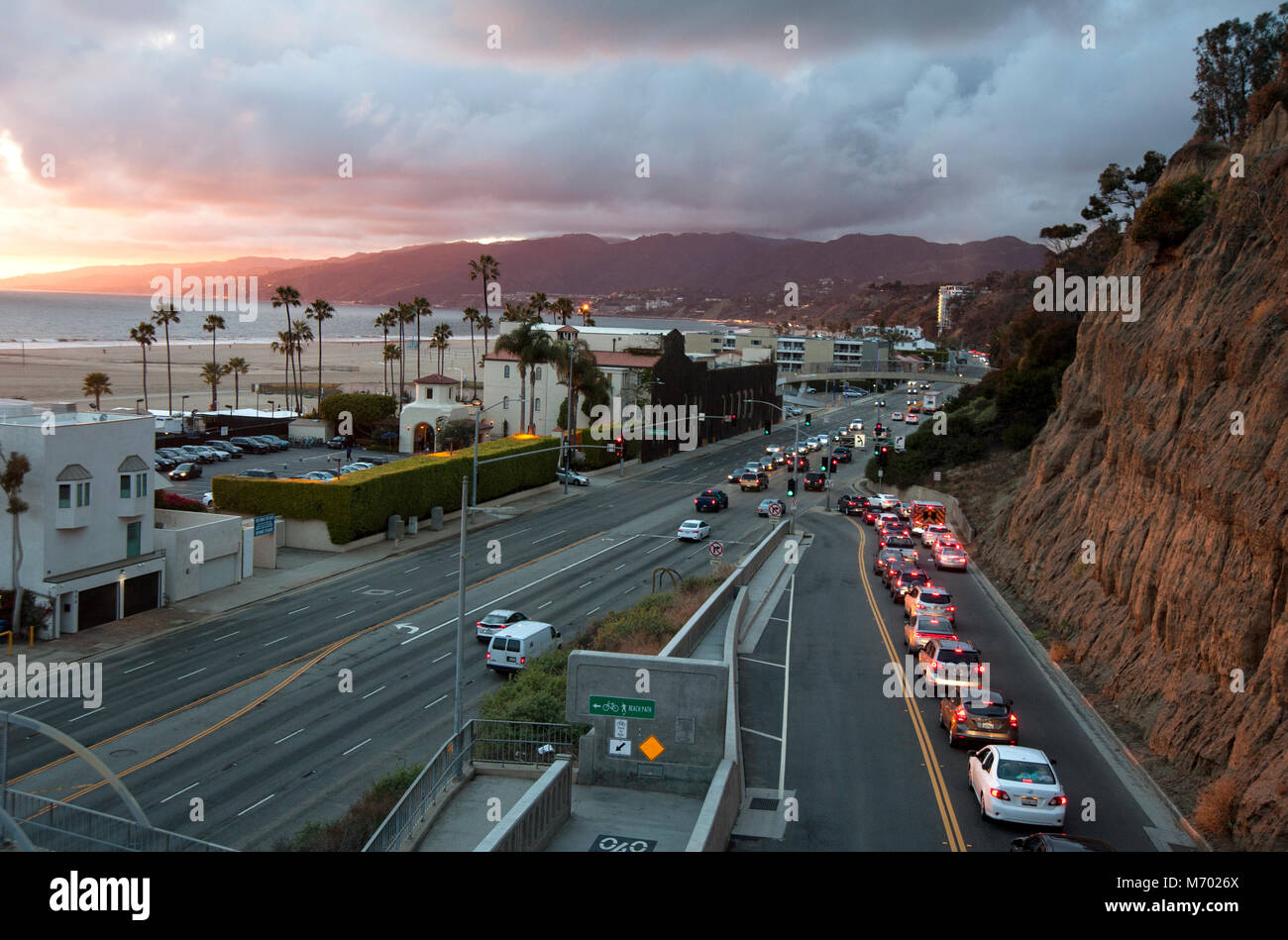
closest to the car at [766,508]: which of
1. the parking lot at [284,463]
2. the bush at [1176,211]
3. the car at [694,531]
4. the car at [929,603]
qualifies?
the car at [694,531]

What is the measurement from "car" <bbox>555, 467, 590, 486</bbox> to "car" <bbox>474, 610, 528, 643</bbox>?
37.8m

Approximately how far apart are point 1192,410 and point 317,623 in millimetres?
30981

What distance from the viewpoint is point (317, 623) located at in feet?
130

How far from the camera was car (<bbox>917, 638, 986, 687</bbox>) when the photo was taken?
26033 millimetres

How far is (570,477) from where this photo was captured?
77562mm

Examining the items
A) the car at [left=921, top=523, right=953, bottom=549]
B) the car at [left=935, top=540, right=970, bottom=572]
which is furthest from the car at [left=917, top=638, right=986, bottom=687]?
the car at [left=921, top=523, right=953, bottom=549]

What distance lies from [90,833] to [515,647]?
702 inches

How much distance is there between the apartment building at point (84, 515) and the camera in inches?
1483

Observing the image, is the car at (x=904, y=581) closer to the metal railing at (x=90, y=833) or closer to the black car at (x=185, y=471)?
the metal railing at (x=90, y=833)

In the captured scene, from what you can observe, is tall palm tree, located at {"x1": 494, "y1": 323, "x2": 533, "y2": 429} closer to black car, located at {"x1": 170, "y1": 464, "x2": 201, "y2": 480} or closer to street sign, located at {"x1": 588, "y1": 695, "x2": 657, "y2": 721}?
black car, located at {"x1": 170, "y1": 464, "x2": 201, "y2": 480}

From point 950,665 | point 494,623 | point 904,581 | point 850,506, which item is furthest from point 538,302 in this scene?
point 950,665

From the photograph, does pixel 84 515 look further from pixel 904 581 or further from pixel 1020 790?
pixel 1020 790
